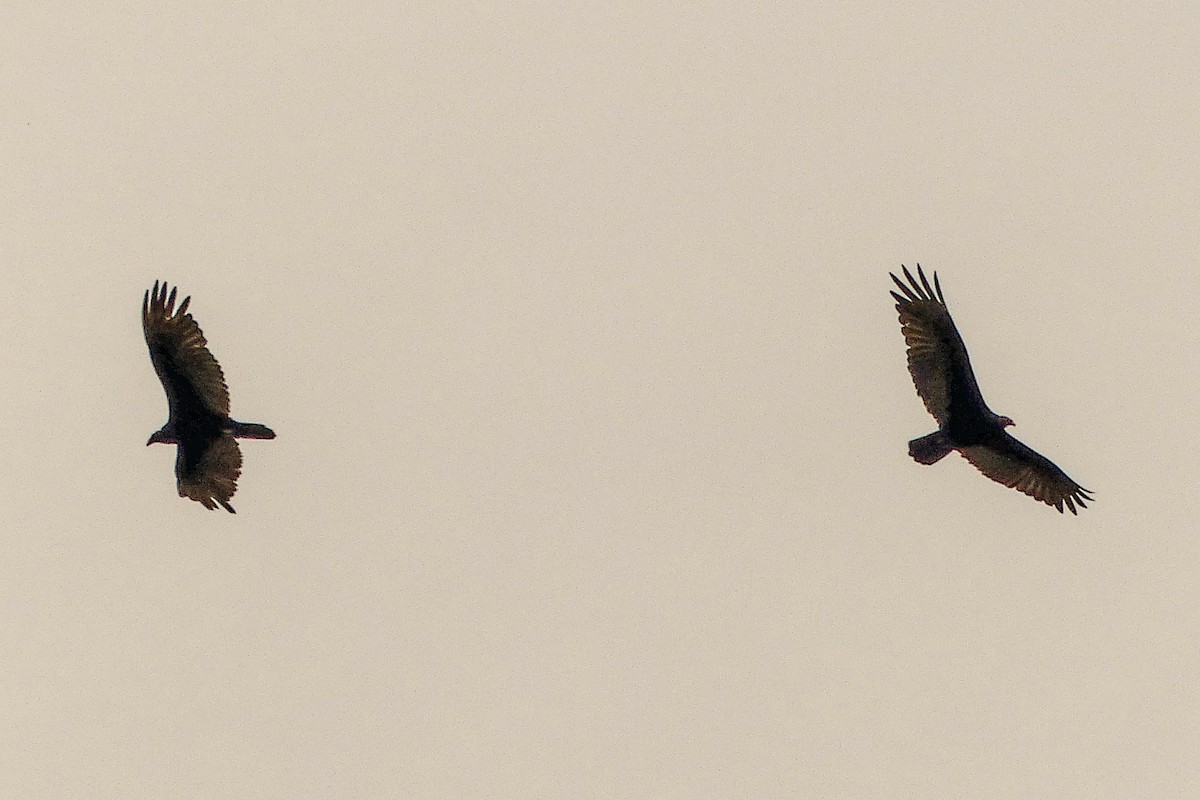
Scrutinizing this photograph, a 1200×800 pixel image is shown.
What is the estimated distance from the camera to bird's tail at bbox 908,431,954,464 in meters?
21.8

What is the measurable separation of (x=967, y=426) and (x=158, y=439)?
431 inches

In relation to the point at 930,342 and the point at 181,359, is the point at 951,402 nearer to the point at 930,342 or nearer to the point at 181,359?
the point at 930,342

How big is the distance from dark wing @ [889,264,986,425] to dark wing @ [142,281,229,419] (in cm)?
918

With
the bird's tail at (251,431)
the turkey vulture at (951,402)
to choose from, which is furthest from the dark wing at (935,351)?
the bird's tail at (251,431)

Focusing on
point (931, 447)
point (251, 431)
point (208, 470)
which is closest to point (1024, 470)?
point (931, 447)

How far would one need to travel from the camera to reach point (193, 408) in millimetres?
21766

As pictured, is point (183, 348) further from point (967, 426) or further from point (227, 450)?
point (967, 426)

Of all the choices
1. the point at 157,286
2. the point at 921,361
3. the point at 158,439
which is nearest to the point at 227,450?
the point at 158,439

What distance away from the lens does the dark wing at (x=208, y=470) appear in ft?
72.2

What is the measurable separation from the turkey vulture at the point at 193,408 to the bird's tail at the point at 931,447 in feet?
28.6

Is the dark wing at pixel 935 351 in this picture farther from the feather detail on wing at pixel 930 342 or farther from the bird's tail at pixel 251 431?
the bird's tail at pixel 251 431

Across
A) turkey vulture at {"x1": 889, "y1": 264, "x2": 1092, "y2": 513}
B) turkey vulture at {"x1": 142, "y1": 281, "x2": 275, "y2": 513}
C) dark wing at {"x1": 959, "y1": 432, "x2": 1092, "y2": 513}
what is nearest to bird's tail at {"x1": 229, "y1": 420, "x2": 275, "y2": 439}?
turkey vulture at {"x1": 142, "y1": 281, "x2": 275, "y2": 513}

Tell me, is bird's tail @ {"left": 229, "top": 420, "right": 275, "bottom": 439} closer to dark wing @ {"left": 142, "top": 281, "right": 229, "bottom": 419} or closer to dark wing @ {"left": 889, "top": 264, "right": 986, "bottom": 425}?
dark wing @ {"left": 142, "top": 281, "right": 229, "bottom": 419}

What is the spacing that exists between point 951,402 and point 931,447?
2.43ft
